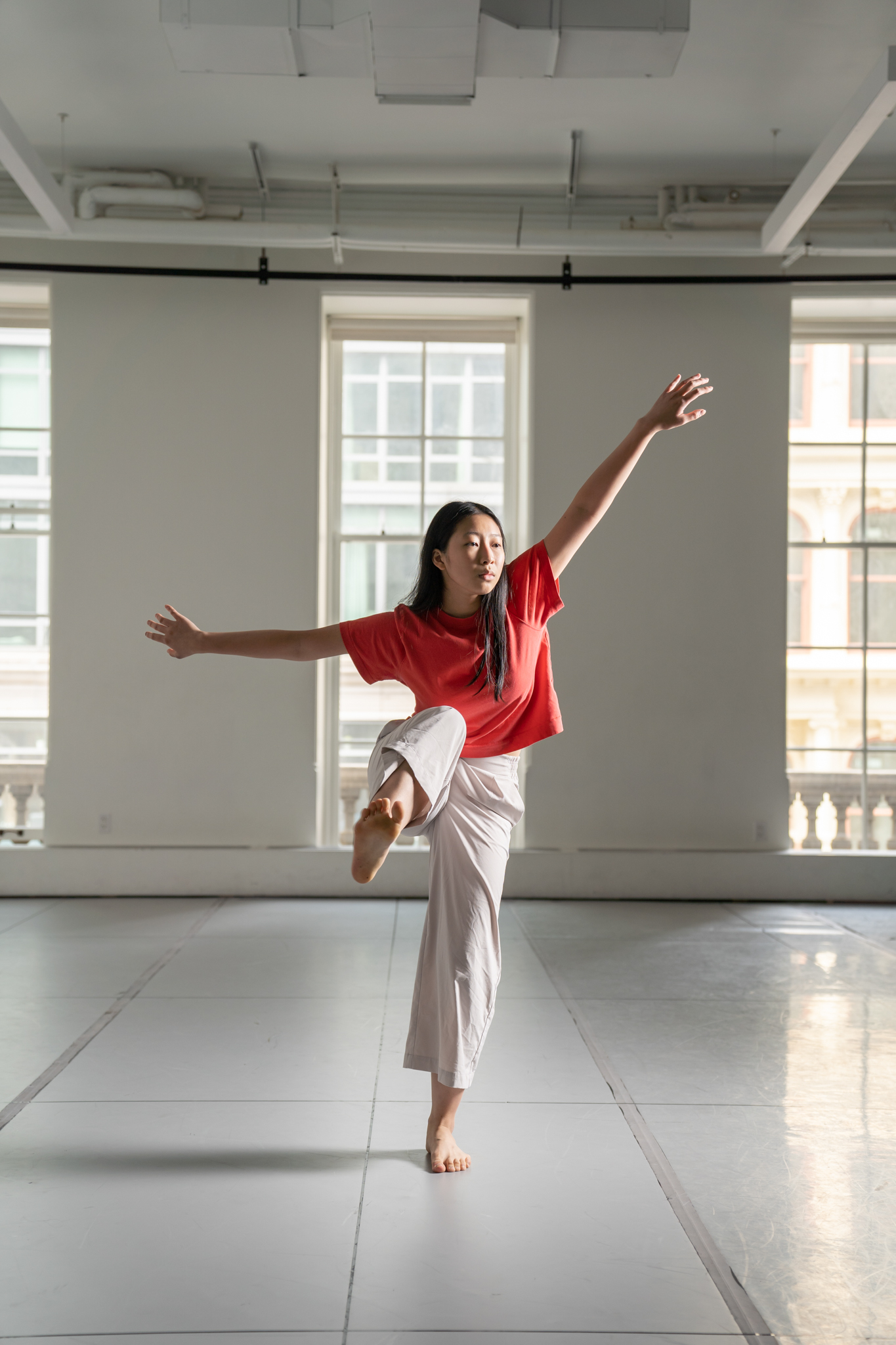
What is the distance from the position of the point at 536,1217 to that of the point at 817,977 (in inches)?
96.6

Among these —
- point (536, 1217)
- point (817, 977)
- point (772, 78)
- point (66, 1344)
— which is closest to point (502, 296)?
point (772, 78)

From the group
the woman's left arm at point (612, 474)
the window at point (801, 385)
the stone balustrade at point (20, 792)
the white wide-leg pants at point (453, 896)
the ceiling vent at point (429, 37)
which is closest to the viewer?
the white wide-leg pants at point (453, 896)

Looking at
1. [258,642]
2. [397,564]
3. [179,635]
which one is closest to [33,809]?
[397,564]

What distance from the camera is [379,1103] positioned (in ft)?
8.88

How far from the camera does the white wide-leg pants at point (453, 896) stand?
2222 millimetres

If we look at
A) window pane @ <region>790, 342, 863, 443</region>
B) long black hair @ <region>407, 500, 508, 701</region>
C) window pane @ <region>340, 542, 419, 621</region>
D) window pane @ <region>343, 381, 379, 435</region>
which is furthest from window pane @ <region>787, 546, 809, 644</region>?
long black hair @ <region>407, 500, 508, 701</region>

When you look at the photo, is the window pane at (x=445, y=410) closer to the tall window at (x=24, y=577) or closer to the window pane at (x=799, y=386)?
the window pane at (x=799, y=386)

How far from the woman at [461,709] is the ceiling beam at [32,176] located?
304 centimetres

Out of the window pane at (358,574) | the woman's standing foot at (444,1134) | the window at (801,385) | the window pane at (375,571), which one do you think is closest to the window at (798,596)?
the window at (801,385)

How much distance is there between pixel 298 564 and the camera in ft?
19.6

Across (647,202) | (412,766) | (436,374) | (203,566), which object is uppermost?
(647,202)

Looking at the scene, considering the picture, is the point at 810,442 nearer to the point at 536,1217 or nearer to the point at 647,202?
the point at 647,202

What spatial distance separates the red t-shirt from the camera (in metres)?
2.33

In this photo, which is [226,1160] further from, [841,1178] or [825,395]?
[825,395]
